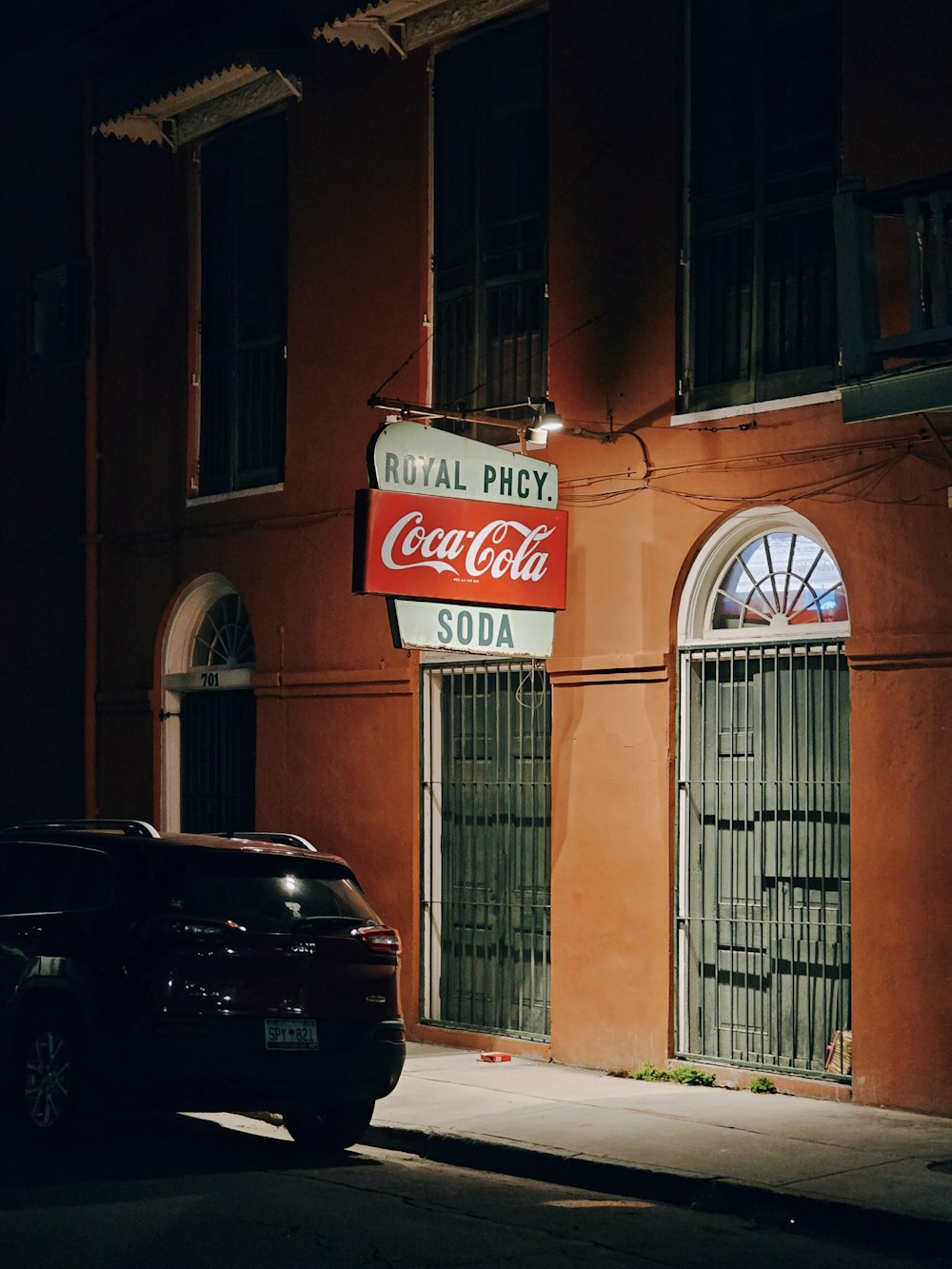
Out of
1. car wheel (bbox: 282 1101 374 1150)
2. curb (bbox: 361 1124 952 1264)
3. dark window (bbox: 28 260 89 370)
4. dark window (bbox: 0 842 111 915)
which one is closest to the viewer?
curb (bbox: 361 1124 952 1264)

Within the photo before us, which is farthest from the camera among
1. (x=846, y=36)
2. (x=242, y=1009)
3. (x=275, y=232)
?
(x=275, y=232)

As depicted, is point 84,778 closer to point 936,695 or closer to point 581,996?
point 581,996

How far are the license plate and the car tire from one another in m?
0.98

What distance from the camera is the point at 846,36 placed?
37.7 feet

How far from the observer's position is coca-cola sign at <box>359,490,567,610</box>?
11.7 m

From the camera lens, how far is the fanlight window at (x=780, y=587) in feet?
38.8

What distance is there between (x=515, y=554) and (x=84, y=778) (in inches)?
276

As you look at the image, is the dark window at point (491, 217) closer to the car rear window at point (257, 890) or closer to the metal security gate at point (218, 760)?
the metal security gate at point (218, 760)

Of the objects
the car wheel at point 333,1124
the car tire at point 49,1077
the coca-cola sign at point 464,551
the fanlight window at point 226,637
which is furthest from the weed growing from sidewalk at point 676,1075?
the fanlight window at point 226,637

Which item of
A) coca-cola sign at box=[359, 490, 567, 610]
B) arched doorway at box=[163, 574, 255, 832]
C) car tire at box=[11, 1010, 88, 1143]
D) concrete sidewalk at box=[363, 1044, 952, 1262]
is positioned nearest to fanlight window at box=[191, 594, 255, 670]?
arched doorway at box=[163, 574, 255, 832]

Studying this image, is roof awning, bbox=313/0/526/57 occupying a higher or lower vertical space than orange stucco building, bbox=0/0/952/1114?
higher

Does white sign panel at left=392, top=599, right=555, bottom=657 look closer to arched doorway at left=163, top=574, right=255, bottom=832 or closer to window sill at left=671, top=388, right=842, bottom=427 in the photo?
window sill at left=671, top=388, right=842, bottom=427

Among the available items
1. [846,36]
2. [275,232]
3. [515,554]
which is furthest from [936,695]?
[275,232]

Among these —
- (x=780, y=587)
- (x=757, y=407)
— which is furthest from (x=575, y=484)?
(x=780, y=587)
